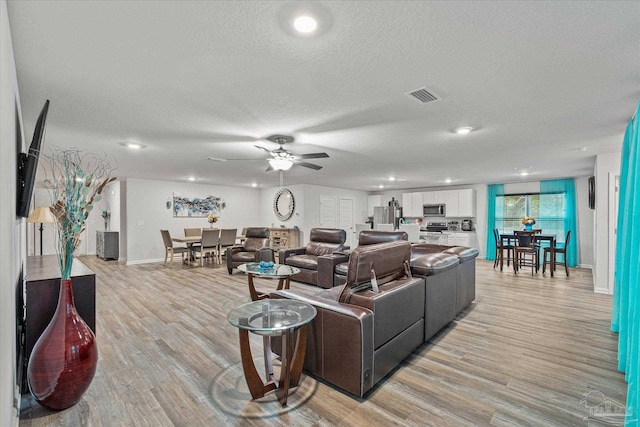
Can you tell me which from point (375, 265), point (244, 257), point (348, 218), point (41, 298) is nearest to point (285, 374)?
point (375, 265)

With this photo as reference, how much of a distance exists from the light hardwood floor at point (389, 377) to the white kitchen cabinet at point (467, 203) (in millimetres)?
5050

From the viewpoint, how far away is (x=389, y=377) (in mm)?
2395

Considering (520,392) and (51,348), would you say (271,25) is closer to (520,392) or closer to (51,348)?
(51,348)

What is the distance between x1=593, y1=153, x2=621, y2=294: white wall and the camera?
4645 millimetres

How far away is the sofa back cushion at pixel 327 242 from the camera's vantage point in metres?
5.86

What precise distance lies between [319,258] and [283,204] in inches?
191

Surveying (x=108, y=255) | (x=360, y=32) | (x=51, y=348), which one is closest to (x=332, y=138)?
(x=360, y=32)

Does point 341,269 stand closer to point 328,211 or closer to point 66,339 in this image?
point 66,339

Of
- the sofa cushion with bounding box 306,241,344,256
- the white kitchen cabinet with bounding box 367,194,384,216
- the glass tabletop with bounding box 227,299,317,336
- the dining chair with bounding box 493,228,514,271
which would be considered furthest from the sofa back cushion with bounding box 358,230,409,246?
the white kitchen cabinet with bounding box 367,194,384,216

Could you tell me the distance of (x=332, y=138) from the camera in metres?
3.98

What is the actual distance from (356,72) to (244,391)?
2594mm

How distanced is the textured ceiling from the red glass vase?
1.69 m

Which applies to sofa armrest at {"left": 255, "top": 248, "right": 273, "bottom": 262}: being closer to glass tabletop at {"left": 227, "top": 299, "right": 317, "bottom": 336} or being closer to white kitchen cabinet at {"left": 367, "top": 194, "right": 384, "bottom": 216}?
glass tabletop at {"left": 227, "top": 299, "right": 317, "bottom": 336}

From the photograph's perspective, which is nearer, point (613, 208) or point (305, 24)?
point (305, 24)
